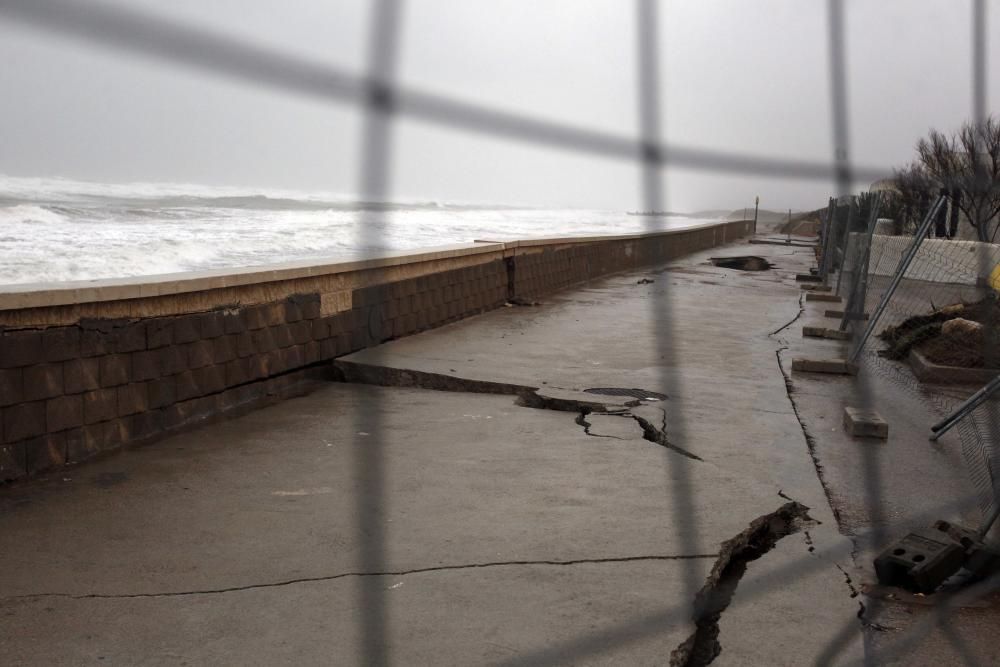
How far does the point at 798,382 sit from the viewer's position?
322 inches

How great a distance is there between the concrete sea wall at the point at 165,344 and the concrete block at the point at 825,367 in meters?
3.76

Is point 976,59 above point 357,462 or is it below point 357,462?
above

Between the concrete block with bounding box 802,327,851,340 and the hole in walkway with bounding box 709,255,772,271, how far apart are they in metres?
13.9

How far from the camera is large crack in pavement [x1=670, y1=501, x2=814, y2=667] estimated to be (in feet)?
9.58

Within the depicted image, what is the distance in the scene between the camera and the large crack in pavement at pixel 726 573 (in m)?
2.92

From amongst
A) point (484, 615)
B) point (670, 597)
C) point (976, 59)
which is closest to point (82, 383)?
point (484, 615)

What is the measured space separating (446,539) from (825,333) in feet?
28.2

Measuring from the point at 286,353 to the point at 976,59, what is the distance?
4.69 m

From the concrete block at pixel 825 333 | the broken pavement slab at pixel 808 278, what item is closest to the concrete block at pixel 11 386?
the concrete block at pixel 825 333

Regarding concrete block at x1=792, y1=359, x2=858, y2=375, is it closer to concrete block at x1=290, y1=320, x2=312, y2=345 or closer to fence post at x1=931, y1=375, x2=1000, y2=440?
fence post at x1=931, y1=375, x2=1000, y2=440

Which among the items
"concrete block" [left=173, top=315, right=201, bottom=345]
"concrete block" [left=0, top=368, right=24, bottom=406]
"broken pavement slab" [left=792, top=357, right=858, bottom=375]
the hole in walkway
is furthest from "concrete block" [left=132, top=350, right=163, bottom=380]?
the hole in walkway

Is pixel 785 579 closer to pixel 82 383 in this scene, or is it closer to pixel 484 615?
pixel 484 615

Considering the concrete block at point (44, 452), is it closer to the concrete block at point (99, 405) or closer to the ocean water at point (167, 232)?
the concrete block at point (99, 405)

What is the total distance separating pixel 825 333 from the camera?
1142cm
